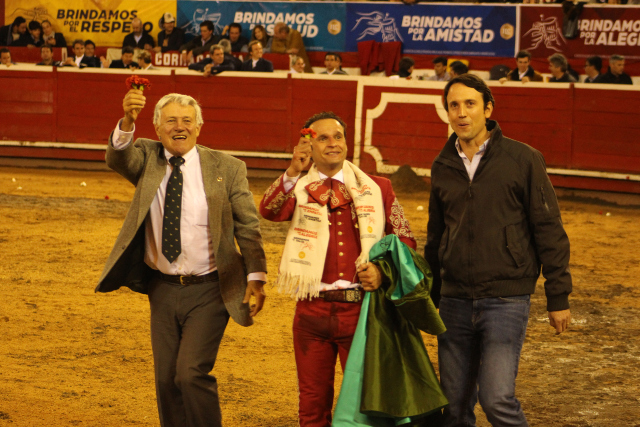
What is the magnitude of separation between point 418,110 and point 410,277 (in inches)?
378

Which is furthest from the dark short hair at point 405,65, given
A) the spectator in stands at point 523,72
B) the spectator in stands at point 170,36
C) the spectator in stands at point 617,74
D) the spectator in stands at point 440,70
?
the spectator in stands at point 170,36

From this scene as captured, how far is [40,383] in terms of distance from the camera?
4.32 m

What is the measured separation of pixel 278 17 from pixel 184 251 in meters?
11.9

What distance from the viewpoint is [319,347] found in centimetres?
313

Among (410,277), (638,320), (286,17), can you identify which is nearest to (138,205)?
(410,277)

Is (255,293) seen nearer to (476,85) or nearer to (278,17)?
(476,85)

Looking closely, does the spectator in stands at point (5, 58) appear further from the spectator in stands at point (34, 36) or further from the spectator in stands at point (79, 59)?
the spectator in stands at point (34, 36)

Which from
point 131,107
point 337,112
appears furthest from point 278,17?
point 131,107

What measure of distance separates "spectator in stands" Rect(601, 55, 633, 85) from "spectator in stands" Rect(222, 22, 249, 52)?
6006mm

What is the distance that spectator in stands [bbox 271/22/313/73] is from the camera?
45.9 ft

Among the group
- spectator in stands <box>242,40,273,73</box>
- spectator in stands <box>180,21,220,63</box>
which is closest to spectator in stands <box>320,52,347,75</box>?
spectator in stands <box>242,40,273,73</box>

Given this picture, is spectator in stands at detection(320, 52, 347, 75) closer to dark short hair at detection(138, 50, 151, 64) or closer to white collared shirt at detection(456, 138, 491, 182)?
dark short hair at detection(138, 50, 151, 64)

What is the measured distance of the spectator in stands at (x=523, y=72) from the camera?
11.8 meters

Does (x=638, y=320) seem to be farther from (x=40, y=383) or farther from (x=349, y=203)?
(x=40, y=383)
